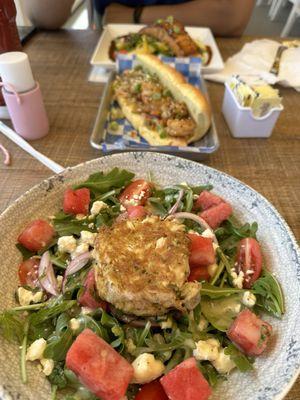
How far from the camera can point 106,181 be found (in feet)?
4.58

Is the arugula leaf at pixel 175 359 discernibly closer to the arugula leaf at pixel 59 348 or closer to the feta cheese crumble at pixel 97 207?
the arugula leaf at pixel 59 348

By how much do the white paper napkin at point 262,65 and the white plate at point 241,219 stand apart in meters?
1.30

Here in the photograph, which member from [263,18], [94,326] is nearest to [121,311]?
[94,326]

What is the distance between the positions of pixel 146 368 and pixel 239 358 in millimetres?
270

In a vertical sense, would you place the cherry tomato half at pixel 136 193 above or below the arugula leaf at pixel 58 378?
above

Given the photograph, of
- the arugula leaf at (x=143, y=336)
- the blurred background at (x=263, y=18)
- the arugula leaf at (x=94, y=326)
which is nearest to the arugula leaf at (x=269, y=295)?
the arugula leaf at (x=143, y=336)

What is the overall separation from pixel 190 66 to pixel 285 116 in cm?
77

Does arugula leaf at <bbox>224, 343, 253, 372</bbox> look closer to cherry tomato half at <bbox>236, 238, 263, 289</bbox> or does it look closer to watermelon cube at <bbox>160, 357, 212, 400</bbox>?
watermelon cube at <bbox>160, 357, 212, 400</bbox>

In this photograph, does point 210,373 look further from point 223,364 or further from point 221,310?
point 221,310

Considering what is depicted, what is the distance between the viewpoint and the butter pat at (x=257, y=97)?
1833mm

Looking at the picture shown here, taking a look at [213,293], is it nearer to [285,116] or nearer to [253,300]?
[253,300]

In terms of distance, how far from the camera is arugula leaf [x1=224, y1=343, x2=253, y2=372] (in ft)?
3.00

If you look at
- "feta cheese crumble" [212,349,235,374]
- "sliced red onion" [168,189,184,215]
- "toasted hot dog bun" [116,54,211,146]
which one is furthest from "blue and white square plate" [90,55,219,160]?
"feta cheese crumble" [212,349,235,374]

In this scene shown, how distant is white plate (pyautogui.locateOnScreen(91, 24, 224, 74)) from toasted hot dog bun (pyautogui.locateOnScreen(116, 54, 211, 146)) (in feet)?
0.99
